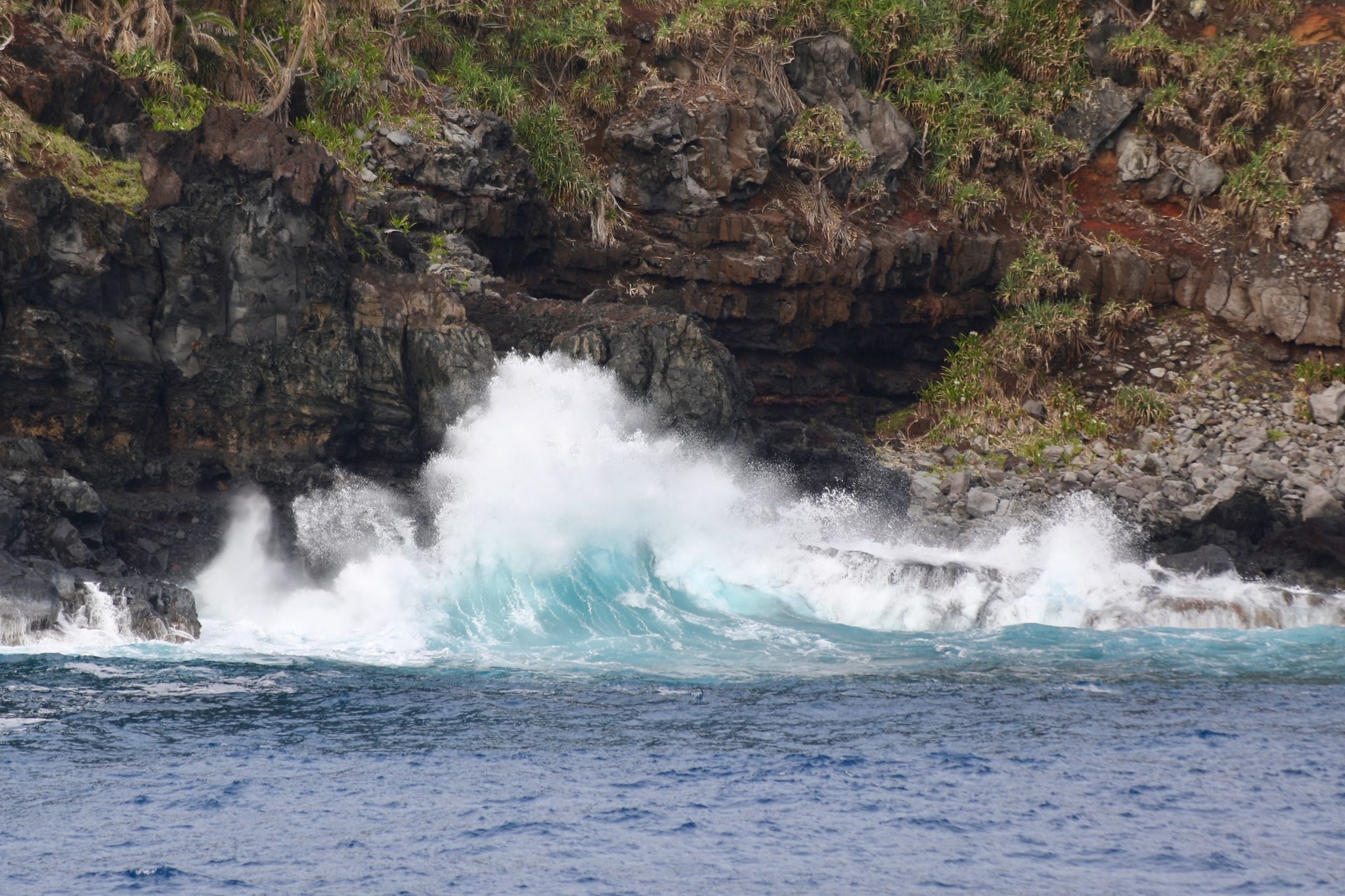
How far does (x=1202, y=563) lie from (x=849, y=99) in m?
12.8

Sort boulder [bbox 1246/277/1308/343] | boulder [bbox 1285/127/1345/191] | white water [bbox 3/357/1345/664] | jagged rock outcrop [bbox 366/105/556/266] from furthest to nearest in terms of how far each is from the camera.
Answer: boulder [bbox 1285/127/1345/191] < boulder [bbox 1246/277/1308/343] < jagged rock outcrop [bbox 366/105/556/266] < white water [bbox 3/357/1345/664]

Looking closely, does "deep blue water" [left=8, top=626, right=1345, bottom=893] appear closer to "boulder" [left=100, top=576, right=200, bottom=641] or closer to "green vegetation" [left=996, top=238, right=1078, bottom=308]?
"boulder" [left=100, top=576, right=200, bottom=641]

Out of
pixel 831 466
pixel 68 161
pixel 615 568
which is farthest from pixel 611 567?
pixel 68 161

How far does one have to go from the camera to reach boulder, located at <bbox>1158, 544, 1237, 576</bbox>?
20188 mm

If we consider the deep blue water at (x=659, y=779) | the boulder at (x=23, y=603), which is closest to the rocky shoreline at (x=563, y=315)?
the boulder at (x=23, y=603)

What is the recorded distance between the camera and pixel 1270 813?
9.69 metres

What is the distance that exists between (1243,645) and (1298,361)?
37.9ft

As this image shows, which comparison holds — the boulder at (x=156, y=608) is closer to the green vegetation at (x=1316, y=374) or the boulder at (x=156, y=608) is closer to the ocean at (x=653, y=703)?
the ocean at (x=653, y=703)

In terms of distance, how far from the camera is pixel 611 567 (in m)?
19.8

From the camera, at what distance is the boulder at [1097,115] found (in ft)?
96.2

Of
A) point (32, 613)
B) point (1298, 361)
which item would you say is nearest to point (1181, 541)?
point (1298, 361)

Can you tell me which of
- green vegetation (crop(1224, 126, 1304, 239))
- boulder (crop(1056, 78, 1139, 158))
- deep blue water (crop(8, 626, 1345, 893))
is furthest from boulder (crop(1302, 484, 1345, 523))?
boulder (crop(1056, 78, 1139, 158))

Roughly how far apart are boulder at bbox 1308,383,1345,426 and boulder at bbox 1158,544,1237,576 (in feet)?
16.8

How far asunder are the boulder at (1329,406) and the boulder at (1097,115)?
791cm
